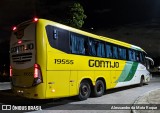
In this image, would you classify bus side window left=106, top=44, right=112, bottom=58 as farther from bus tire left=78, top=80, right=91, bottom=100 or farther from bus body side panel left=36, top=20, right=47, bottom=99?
bus body side panel left=36, top=20, right=47, bottom=99

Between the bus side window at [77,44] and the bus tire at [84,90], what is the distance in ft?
4.90

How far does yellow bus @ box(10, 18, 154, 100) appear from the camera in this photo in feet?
32.8

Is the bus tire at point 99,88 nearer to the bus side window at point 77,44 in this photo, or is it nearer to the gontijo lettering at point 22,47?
the bus side window at point 77,44

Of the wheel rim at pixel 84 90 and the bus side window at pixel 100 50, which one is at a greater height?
the bus side window at pixel 100 50

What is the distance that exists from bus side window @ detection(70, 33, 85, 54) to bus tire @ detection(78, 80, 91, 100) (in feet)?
4.90

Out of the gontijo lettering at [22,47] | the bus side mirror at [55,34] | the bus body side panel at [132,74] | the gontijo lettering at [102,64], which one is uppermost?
the bus side mirror at [55,34]

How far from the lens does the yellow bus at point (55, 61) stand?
32.8ft

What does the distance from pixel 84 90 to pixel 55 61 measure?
2.67 meters

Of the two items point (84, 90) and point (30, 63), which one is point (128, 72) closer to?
point (84, 90)

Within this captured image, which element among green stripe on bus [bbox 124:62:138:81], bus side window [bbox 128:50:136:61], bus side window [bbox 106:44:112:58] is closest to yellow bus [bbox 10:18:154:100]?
bus side window [bbox 106:44:112:58]

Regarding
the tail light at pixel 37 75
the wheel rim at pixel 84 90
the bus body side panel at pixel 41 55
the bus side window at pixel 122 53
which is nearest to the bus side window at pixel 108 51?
the bus side window at pixel 122 53

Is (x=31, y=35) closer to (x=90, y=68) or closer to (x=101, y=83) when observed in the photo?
(x=90, y=68)

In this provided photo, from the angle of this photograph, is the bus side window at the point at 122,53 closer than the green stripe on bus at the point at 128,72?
Yes

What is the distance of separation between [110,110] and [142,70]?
1151cm
